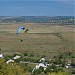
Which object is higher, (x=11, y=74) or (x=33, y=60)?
(x=11, y=74)

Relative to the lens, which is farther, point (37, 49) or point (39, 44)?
point (39, 44)

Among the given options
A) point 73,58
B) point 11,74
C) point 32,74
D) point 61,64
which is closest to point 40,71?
point 32,74

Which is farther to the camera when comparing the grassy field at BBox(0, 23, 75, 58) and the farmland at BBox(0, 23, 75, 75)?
the grassy field at BBox(0, 23, 75, 58)

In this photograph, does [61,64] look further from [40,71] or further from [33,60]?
[40,71]

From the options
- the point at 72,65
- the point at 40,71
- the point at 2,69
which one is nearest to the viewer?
the point at 2,69

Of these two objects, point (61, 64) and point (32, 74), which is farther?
point (61, 64)

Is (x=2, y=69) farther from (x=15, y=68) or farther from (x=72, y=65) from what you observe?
(x=72, y=65)

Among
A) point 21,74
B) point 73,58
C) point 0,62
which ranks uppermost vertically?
point 0,62

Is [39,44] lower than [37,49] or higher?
lower

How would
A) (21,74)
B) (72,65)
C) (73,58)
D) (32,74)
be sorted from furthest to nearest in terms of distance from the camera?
(73,58)
(72,65)
(32,74)
(21,74)

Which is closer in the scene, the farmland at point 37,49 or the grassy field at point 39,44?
the farmland at point 37,49
